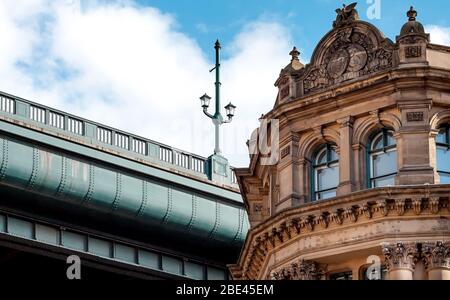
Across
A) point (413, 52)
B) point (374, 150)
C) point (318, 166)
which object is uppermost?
point (413, 52)

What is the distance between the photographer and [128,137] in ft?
292

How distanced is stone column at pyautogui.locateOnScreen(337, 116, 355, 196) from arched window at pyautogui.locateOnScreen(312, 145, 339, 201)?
65 centimetres

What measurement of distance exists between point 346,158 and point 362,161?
568mm

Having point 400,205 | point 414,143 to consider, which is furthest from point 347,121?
point 400,205

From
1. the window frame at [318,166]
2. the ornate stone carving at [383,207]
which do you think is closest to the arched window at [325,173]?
the window frame at [318,166]

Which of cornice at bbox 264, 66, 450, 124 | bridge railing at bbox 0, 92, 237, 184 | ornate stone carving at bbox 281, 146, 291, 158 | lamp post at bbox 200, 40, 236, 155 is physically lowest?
ornate stone carving at bbox 281, 146, 291, 158

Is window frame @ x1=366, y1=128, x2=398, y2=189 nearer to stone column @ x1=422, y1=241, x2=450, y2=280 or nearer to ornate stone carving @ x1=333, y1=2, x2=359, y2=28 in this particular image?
stone column @ x1=422, y1=241, x2=450, y2=280

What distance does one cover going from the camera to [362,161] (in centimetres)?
6556

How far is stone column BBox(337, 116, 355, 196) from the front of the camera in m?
65.1

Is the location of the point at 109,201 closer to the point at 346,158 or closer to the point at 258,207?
the point at 258,207

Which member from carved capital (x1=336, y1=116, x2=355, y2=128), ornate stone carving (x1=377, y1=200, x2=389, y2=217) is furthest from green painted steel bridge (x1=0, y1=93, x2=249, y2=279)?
ornate stone carving (x1=377, y1=200, x2=389, y2=217)
